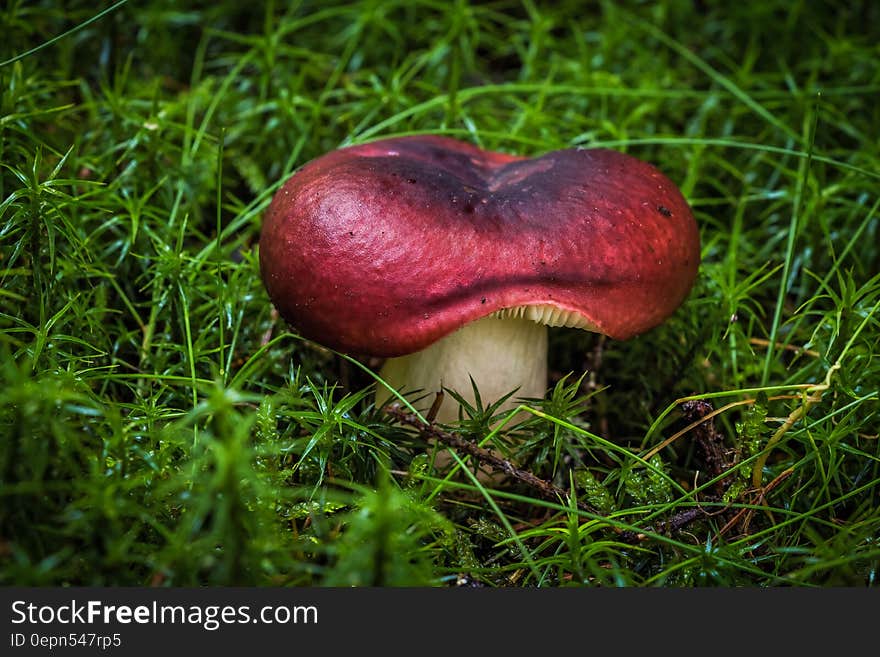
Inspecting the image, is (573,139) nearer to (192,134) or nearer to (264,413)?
Answer: (192,134)

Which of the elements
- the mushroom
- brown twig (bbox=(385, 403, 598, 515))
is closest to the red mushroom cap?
the mushroom

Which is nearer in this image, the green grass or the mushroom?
the green grass

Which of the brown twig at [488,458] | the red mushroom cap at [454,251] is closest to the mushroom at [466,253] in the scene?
the red mushroom cap at [454,251]

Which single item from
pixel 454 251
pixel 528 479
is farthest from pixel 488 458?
pixel 454 251

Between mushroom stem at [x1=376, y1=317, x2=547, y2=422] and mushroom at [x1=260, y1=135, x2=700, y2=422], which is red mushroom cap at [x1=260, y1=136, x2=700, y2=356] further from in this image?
mushroom stem at [x1=376, y1=317, x2=547, y2=422]

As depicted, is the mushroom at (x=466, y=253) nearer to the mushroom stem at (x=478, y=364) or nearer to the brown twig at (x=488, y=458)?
the mushroom stem at (x=478, y=364)

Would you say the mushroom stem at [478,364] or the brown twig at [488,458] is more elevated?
the mushroom stem at [478,364]

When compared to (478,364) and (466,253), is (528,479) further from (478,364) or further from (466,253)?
(466,253)
